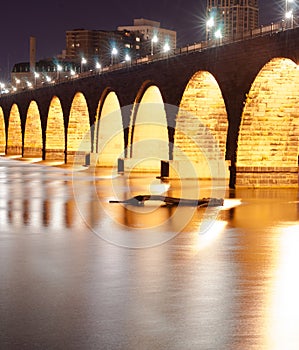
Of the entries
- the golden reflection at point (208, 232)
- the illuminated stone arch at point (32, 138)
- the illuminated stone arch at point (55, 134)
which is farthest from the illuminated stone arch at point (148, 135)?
the illuminated stone arch at point (32, 138)

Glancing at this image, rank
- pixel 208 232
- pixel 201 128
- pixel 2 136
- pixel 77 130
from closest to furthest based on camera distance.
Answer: pixel 208 232
pixel 201 128
pixel 77 130
pixel 2 136

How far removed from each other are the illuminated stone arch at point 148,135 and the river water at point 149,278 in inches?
906

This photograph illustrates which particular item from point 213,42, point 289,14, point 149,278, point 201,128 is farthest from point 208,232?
point 201,128

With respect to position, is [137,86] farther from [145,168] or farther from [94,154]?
[94,154]

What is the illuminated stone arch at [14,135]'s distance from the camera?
80750 millimetres

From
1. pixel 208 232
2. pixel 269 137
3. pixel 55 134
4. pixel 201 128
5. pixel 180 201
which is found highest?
pixel 55 134

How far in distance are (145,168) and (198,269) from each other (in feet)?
108

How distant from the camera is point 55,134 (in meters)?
65.8

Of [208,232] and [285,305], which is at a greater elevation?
[208,232]

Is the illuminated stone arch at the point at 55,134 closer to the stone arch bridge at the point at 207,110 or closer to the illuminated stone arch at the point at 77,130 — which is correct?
the illuminated stone arch at the point at 77,130

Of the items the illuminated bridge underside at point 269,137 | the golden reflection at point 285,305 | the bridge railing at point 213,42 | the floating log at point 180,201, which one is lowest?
the golden reflection at point 285,305

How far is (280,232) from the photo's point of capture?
1673cm

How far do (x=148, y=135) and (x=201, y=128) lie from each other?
915 centimetres

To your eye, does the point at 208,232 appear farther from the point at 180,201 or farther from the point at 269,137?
the point at 269,137
